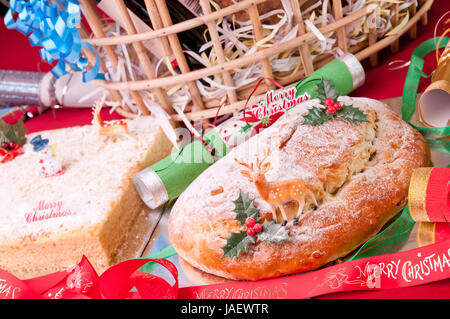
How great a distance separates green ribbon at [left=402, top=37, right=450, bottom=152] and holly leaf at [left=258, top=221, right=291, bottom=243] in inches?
16.7

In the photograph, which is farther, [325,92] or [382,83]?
[382,83]

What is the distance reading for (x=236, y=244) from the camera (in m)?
0.82

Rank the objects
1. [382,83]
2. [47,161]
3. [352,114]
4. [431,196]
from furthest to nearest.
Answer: [382,83] → [47,161] → [352,114] → [431,196]

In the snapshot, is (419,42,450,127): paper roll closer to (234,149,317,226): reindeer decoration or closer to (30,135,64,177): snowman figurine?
(234,149,317,226): reindeer decoration

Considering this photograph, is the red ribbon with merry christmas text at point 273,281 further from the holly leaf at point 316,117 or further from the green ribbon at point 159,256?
the holly leaf at point 316,117

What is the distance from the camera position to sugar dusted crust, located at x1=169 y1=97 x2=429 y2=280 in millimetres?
812

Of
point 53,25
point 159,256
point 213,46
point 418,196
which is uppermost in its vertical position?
point 53,25

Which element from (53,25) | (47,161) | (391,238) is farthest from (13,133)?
(391,238)

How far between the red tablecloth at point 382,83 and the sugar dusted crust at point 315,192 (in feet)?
0.34

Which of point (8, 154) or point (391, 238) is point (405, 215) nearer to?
point (391, 238)

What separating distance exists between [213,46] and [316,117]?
0.35 m

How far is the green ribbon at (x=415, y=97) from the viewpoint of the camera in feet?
3.29

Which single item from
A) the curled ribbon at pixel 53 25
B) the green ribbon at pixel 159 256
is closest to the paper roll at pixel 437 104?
the green ribbon at pixel 159 256
